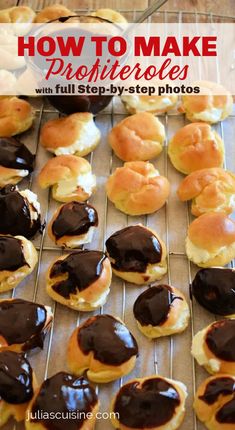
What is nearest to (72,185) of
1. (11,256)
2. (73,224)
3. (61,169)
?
(61,169)

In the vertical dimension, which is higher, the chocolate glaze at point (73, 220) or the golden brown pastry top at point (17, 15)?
the golden brown pastry top at point (17, 15)

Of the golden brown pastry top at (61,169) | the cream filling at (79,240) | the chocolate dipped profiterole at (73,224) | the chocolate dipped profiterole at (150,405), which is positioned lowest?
the chocolate dipped profiterole at (150,405)

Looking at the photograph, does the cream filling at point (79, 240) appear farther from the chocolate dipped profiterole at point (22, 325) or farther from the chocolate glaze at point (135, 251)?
the chocolate dipped profiterole at point (22, 325)

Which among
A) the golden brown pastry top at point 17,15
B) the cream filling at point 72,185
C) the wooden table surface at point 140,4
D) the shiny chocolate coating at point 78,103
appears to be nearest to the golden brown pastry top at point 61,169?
the cream filling at point 72,185

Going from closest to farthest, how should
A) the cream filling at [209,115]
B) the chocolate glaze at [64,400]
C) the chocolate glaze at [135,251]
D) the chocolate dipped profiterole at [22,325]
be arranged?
the chocolate glaze at [64,400]
the chocolate dipped profiterole at [22,325]
the chocolate glaze at [135,251]
the cream filling at [209,115]

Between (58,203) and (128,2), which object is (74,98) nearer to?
(58,203)

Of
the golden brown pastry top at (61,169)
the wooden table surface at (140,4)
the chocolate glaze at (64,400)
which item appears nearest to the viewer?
the chocolate glaze at (64,400)

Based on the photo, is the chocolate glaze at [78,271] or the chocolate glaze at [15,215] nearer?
the chocolate glaze at [78,271]

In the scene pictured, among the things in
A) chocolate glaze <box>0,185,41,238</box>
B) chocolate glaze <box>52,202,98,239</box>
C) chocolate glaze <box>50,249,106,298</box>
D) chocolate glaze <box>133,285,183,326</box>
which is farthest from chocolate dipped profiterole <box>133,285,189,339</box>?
chocolate glaze <box>0,185,41,238</box>
